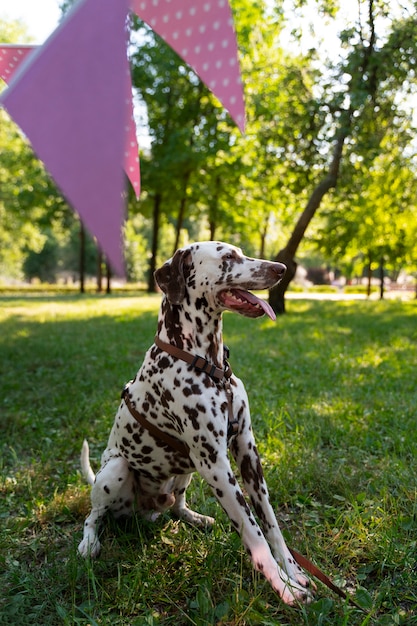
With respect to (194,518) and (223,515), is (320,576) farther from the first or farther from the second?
(194,518)

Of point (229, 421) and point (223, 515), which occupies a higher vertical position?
point (229, 421)

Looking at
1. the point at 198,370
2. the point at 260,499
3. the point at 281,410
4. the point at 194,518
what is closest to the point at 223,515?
the point at 194,518

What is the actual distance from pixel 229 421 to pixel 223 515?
93 centimetres

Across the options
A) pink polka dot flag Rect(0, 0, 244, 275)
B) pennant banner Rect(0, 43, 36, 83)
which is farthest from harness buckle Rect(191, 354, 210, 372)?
pennant banner Rect(0, 43, 36, 83)


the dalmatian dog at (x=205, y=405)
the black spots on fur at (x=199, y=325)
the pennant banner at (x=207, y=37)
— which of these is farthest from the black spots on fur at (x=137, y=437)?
the pennant banner at (x=207, y=37)

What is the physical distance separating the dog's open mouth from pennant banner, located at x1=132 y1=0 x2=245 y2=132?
0.84m

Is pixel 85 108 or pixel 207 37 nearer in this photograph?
pixel 85 108

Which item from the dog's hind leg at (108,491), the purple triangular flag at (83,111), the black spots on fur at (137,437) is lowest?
the dog's hind leg at (108,491)

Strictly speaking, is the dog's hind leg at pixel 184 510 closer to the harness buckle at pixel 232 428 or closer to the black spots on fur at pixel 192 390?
the harness buckle at pixel 232 428

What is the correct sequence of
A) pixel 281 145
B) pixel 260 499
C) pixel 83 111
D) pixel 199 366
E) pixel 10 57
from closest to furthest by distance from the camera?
pixel 83 111, pixel 10 57, pixel 199 366, pixel 260 499, pixel 281 145

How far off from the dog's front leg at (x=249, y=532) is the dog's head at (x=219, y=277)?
0.74 meters

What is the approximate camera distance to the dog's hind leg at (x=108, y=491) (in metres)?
2.99

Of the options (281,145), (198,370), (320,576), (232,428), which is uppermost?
(281,145)

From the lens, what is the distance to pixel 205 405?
2.56 m
